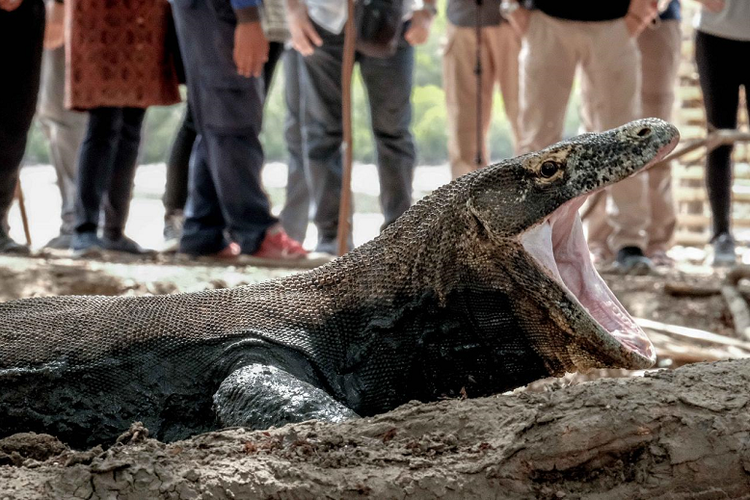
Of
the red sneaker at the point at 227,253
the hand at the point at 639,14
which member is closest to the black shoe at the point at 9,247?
the red sneaker at the point at 227,253

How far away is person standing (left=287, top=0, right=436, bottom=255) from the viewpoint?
7.16m

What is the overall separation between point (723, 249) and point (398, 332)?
592cm

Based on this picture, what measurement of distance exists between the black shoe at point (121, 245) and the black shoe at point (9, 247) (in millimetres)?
671

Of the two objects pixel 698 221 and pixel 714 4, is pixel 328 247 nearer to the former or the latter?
pixel 714 4

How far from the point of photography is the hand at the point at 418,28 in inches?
283

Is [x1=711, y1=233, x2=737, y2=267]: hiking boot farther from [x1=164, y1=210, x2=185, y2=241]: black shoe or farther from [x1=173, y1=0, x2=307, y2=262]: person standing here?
[x1=164, y1=210, x2=185, y2=241]: black shoe

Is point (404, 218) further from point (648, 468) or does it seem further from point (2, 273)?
point (2, 273)

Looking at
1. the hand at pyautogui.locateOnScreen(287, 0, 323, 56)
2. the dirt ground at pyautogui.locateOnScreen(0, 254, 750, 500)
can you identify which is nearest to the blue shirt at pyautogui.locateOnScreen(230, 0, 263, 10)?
the hand at pyautogui.locateOnScreen(287, 0, 323, 56)

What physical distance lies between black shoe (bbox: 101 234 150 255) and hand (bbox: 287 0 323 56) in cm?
173

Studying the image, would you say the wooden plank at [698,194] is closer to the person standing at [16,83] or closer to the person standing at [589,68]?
the person standing at [589,68]

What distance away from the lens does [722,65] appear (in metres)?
7.25

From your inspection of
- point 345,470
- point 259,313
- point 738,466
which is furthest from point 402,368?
point 738,466

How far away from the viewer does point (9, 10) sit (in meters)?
6.04

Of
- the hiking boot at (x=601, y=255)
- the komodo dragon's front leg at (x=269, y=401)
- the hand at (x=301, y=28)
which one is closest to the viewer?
the komodo dragon's front leg at (x=269, y=401)
